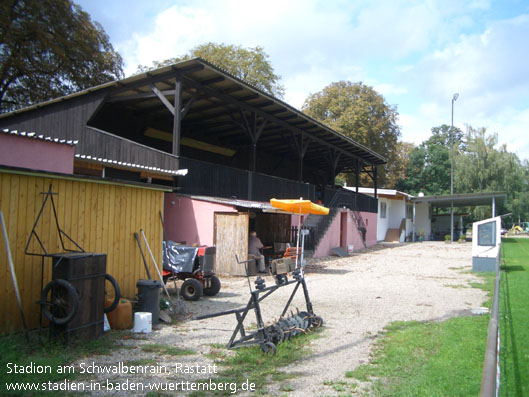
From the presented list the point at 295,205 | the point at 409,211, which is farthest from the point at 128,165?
the point at 409,211

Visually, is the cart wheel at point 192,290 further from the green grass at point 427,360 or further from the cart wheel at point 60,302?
the green grass at point 427,360

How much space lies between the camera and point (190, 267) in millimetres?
9117

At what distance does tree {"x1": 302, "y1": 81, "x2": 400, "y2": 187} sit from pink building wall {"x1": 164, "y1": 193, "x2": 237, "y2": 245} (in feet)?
85.3

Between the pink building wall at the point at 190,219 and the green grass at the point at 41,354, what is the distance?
24.5ft

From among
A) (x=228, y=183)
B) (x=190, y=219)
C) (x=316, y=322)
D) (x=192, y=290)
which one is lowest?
(x=316, y=322)

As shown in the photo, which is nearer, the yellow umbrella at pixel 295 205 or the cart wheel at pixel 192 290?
the cart wheel at pixel 192 290

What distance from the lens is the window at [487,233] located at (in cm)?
1368

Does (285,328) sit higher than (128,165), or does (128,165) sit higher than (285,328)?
(128,165)

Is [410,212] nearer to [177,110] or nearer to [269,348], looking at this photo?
[177,110]

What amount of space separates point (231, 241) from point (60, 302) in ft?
24.7

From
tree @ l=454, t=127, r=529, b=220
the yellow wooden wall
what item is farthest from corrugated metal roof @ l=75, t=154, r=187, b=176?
tree @ l=454, t=127, r=529, b=220

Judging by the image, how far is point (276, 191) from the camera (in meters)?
18.7

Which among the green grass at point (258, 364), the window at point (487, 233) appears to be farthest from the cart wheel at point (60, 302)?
the window at point (487, 233)

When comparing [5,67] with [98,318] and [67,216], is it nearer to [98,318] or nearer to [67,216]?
[67,216]
